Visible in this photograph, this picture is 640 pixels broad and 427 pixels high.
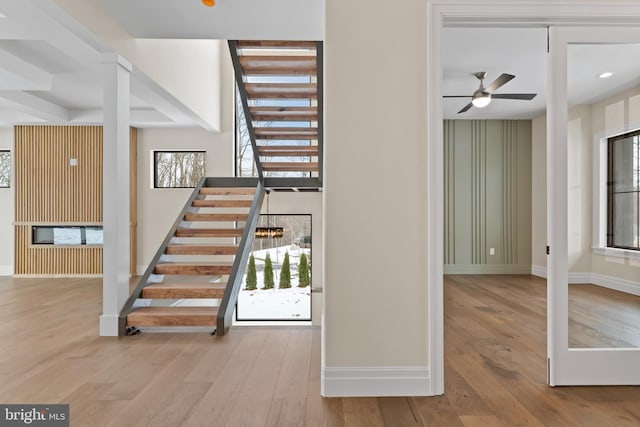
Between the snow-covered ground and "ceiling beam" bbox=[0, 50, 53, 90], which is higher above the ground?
"ceiling beam" bbox=[0, 50, 53, 90]

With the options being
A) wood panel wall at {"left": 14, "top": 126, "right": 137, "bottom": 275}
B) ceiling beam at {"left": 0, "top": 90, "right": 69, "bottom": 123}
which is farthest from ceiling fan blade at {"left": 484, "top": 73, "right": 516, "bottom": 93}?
wood panel wall at {"left": 14, "top": 126, "right": 137, "bottom": 275}

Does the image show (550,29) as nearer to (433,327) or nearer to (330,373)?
(433,327)

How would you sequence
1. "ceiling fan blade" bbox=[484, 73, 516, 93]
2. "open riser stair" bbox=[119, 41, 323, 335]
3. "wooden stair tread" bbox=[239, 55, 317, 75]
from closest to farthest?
"open riser stair" bbox=[119, 41, 323, 335] → "ceiling fan blade" bbox=[484, 73, 516, 93] → "wooden stair tread" bbox=[239, 55, 317, 75]

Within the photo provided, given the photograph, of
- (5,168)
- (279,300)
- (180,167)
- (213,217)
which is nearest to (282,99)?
(213,217)

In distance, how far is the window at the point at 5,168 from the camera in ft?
25.3

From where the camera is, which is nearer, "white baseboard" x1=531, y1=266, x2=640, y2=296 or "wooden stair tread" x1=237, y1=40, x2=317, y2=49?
"white baseboard" x1=531, y1=266, x2=640, y2=296

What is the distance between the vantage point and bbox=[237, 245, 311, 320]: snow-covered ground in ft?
28.6

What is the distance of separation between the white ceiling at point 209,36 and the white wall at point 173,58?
10 cm

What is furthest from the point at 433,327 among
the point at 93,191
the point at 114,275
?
the point at 93,191

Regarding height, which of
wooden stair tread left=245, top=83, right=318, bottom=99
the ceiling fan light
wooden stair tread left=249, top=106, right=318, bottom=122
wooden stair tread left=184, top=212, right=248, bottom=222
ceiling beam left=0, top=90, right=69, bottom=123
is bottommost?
wooden stair tread left=184, top=212, right=248, bottom=222

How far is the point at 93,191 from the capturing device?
756cm

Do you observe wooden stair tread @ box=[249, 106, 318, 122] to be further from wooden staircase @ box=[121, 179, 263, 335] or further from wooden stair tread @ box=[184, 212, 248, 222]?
wooden stair tread @ box=[184, 212, 248, 222]

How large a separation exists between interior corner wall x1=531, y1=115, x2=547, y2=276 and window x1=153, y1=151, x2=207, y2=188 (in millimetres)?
6123

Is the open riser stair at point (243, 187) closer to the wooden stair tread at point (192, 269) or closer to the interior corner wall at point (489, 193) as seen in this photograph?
the wooden stair tread at point (192, 269)
